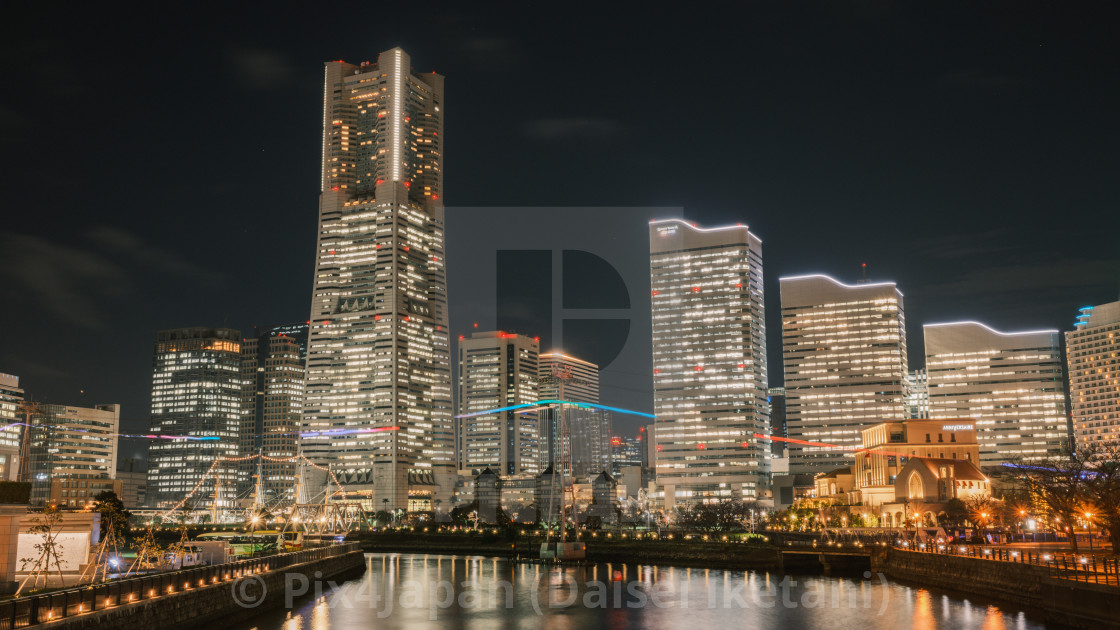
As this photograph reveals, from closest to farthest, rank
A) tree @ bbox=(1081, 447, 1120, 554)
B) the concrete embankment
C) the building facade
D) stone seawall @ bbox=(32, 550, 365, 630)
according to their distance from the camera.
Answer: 1. stone seawall @ bbox=(32, 550, 365, 630)
2. tree @ bbox=(1081, 447, 1120, 554)
3. the concrete embankment
4. the building facade

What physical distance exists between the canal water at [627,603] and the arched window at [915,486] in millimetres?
55800

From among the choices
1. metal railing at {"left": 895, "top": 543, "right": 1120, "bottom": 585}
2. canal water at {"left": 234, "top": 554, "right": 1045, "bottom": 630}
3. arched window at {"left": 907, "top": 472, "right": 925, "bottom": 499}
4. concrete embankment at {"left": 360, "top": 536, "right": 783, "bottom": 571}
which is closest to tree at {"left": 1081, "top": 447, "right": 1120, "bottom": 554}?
metal railing at {"left": 895, "top": 543, "right": 1120, "bottom": 585}

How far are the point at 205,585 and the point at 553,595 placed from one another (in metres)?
31.6

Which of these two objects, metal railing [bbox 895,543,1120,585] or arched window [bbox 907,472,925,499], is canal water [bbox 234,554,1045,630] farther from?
arched window [bbox 907,472,925,499]

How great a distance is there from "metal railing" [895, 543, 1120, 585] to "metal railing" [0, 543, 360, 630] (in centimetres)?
4778

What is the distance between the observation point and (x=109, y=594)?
133 feet

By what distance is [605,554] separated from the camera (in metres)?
116

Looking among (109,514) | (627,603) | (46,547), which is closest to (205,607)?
(46,547)

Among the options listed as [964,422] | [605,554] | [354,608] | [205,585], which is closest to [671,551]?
[605,554]

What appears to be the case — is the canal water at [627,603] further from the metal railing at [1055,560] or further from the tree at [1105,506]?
the tree at [1105,506]

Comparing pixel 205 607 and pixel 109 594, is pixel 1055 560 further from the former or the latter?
pixel 109 594

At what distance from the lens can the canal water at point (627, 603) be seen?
191 ft

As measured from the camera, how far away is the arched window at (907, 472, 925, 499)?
139500 mm

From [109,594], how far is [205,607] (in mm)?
11808
